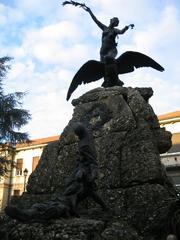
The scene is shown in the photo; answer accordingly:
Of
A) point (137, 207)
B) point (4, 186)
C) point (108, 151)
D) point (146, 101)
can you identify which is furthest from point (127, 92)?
point (4, 186)

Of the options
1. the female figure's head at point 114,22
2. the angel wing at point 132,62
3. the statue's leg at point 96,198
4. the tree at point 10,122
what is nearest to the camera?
the statue's leg at point 96,198

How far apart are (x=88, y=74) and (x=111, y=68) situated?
94cm

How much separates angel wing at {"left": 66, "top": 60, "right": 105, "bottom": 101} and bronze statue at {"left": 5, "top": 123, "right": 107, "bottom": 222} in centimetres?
417

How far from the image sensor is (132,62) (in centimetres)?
1028

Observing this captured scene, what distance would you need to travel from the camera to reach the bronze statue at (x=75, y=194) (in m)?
5.63

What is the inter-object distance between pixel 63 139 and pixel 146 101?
2.12 meters

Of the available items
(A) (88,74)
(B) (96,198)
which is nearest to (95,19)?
(A) (88,74)

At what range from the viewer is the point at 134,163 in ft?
24.0

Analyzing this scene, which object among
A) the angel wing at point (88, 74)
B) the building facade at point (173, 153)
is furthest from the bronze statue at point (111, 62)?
the building facade at point (173, 153)

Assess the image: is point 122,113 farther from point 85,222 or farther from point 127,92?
point 85,222

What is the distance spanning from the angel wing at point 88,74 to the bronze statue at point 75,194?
417 cm

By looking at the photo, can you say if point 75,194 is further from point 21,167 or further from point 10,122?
point 21,167

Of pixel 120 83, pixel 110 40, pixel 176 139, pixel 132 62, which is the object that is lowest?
pixel 120 83

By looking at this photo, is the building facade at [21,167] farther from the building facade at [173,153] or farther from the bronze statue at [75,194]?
the bronze statue at [75,194]
